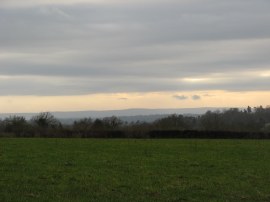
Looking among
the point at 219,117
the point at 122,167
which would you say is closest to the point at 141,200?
the point at 122,167

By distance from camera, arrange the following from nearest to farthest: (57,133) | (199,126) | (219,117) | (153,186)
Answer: (153,186) → (57,133) → (199,126) → (219,117)

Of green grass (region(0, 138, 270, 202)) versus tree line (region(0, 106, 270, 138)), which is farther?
tree line (region(0, 106, 270, 138))

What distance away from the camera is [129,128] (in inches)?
2876

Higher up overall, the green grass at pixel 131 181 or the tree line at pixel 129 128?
the tree line at pixel 129 128

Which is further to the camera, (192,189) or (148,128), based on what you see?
(148,128)

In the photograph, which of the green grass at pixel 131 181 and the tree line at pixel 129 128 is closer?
the green grass at pixel 131 181

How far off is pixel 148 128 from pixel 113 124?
7.43 meters

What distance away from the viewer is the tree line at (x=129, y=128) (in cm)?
7012

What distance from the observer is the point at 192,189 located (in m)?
14.3

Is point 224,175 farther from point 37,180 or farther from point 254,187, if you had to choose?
point 37,180

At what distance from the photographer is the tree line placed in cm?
7012

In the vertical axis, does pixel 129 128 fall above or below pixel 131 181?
above

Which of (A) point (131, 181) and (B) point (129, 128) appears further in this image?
(B) point (129, 128)

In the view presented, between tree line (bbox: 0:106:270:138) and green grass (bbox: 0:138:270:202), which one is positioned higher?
tree line (bbox: 0:106:270:138)
